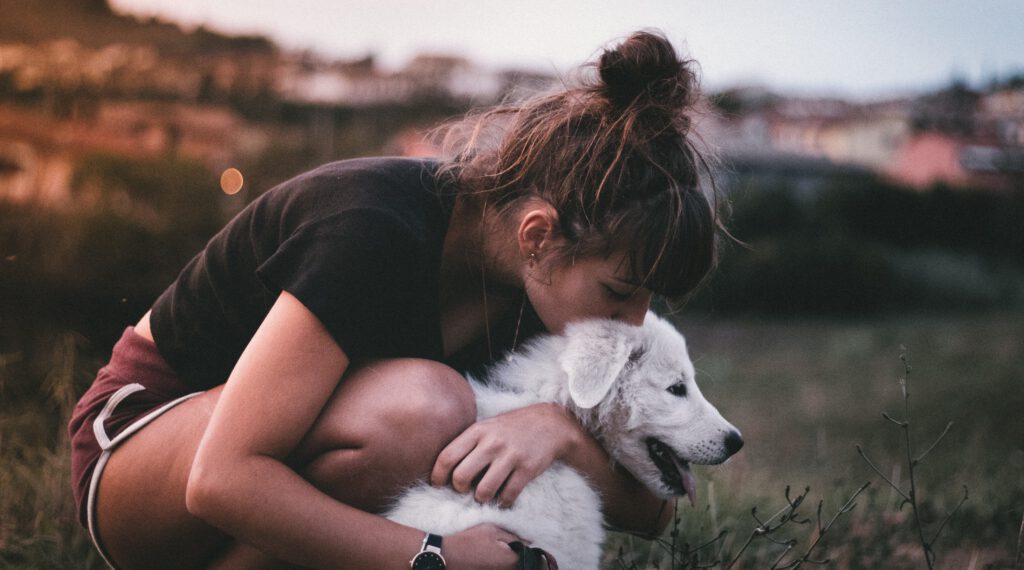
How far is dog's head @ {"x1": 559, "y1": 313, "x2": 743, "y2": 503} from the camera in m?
2.23

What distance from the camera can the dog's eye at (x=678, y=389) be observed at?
2.33 metres

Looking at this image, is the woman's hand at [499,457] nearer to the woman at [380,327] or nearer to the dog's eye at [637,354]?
the woman at [380,327]

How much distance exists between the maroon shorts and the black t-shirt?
2.2 inches

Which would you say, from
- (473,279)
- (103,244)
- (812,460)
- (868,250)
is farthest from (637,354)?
(868,250)

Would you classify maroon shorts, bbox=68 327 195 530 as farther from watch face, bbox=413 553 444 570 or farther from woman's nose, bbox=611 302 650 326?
woman's nose, bbox=611 302 650 326

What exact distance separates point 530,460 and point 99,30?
6.51 meters

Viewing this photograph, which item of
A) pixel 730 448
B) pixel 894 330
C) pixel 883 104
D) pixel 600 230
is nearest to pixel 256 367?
pixel 600 230

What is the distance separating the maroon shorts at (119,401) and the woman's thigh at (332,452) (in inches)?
3.2

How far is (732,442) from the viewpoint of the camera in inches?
89.7

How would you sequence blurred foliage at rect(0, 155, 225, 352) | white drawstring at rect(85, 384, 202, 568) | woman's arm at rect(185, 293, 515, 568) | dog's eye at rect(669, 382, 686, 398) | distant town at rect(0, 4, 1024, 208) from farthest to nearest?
distant town at rect(0, 4, 1024, 208) → blurred foliage at rect(0, 155, 225, 352) → dog's eye at rect(669, 382, 686, 398) → white drawstring at rect(85, 384, 202, 568) → woman's arm at rect(185, 293, 515, 568)

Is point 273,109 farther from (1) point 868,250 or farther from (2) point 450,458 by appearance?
(1) point 868,250

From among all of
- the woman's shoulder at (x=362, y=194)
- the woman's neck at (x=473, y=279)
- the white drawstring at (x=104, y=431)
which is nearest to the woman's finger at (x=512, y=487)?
the woman's neck at (x=473, y=279)

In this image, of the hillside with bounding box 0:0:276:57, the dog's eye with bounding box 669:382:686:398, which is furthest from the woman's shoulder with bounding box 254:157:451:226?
the hillside with bounding box 0:0:276:57

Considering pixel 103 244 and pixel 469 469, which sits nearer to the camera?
pixel 469 469
